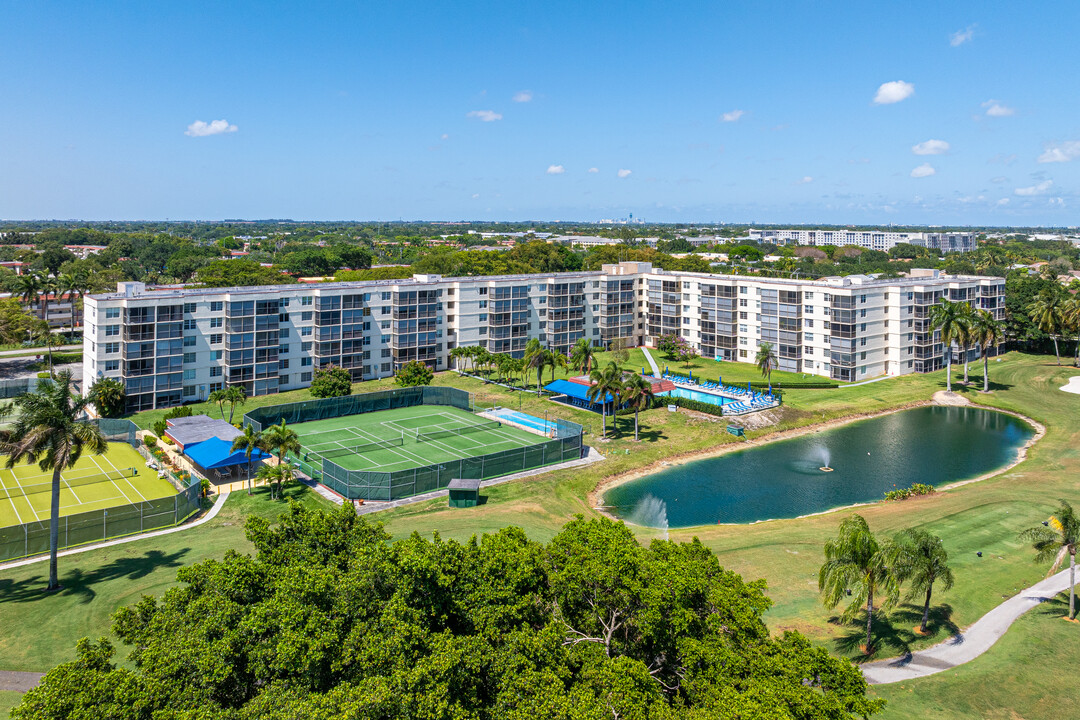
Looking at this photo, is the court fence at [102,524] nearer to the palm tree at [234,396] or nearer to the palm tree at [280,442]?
the palm tree at [280,442]

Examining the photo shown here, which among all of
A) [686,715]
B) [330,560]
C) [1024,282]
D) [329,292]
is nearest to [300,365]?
[329,292]

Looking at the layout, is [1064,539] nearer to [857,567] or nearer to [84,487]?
[857,567]

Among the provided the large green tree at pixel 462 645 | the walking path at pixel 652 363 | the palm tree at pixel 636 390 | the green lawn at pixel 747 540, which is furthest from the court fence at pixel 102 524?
the walking path at pixel 652 363

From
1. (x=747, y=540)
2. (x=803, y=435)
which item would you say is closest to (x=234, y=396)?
(x=747, y=540)

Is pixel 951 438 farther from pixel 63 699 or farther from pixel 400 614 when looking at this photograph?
pixel 63 699

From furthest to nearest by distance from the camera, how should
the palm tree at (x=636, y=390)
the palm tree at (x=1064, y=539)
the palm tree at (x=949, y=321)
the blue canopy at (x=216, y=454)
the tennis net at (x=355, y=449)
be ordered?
the palm tree at (x=949, y=321), the palm tree at (x=636, y=390), the tennis net at (x=355, y=449), the blue canopy at (x=216, y=454), the palm tree at (x=1064, y=539)

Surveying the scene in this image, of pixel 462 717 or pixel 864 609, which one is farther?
pixel 864 609
